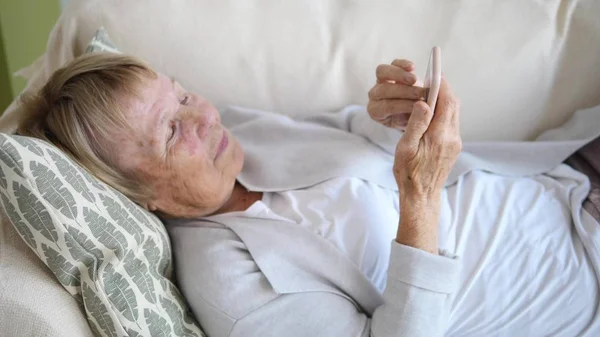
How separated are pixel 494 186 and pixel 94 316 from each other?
3.05ft

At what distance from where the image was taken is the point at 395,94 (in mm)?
1150

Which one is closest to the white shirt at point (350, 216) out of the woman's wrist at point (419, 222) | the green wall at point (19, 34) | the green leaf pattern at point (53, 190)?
the woman's wrist at point (419, 222)

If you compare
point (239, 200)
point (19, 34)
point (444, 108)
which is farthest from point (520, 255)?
point (19, 34)

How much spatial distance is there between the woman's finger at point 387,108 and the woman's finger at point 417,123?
6.2 inches

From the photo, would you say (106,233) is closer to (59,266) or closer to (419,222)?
(59,266)

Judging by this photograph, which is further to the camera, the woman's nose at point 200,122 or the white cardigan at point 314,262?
the woman's nose at point 200,122

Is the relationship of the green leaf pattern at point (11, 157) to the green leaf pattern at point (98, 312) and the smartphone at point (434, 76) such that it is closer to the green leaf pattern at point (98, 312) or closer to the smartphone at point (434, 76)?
the green leaf pattern at point (98, 312)

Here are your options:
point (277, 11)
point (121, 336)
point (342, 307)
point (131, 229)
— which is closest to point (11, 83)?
point (277, 11)

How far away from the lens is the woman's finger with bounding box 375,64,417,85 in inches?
43.8

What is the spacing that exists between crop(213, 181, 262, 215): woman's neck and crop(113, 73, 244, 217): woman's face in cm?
4

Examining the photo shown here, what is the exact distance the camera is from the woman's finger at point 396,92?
1.12 meters

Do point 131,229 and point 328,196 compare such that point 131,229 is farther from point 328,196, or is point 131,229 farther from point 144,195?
point 328,196

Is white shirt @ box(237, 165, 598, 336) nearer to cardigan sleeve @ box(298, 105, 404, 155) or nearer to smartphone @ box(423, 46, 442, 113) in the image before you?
cardigan sleeve @ box(298, 105, 404, 155)

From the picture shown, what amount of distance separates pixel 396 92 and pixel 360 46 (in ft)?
0.96
